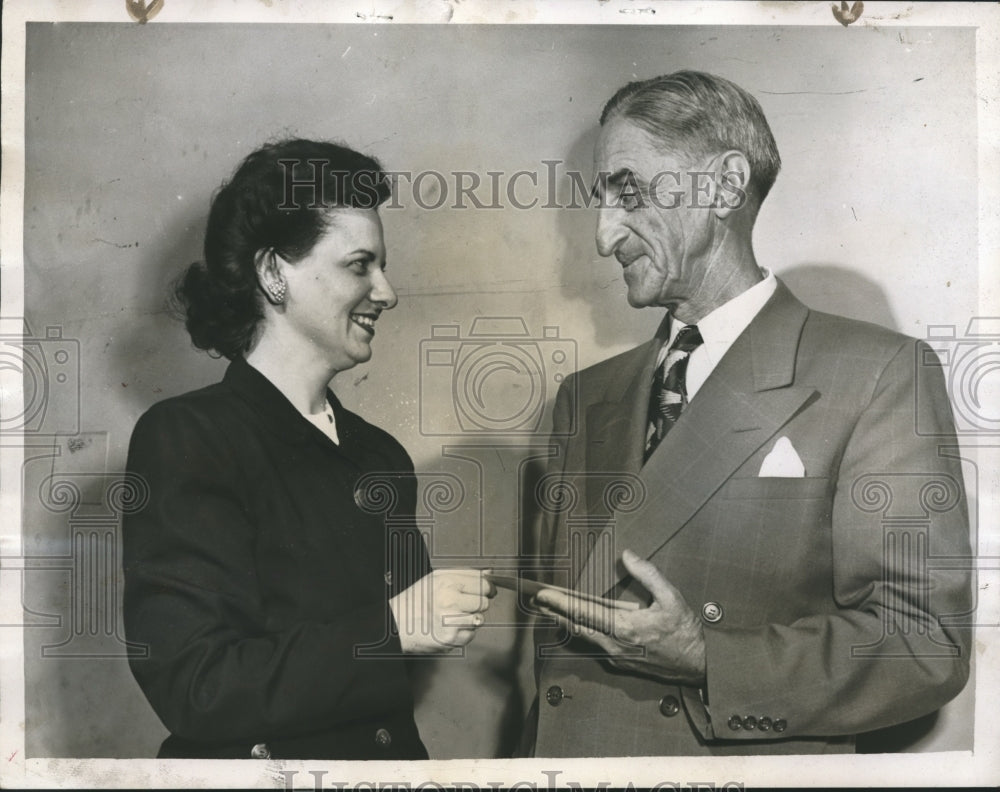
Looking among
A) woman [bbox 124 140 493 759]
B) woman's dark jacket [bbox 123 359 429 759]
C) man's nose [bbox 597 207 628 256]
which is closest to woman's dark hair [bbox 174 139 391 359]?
woman [bbox 124 140 493 759]

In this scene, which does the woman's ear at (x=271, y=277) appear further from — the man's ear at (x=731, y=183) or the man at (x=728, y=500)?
the man's ear at (x=731, y=183)

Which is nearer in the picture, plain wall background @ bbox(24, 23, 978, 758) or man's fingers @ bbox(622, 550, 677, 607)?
man's fingers @ bbox(622, 550, 677, 607)

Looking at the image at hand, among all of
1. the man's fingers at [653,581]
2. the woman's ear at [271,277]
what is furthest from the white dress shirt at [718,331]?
Result: the woman's ear at [271,277]

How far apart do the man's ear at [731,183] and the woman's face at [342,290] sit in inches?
27.8

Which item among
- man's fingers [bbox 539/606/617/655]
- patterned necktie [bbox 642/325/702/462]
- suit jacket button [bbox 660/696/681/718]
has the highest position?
patterned necktie [bbox 642/325/702/462]

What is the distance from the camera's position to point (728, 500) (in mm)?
2070

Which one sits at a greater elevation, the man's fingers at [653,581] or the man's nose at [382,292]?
the man's nose at [382,292]

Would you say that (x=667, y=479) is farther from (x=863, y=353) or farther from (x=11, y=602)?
(x=11, y=602)

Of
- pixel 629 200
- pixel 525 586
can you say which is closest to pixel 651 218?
pixel 629 200

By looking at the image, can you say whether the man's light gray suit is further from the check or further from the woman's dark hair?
the woman's dark hair

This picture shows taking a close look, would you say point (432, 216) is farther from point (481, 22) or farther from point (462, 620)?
point (462, 620)

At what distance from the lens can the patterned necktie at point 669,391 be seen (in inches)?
83.3

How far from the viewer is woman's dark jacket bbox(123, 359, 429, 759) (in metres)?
2.04

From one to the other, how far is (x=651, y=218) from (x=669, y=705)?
1.00 meters
